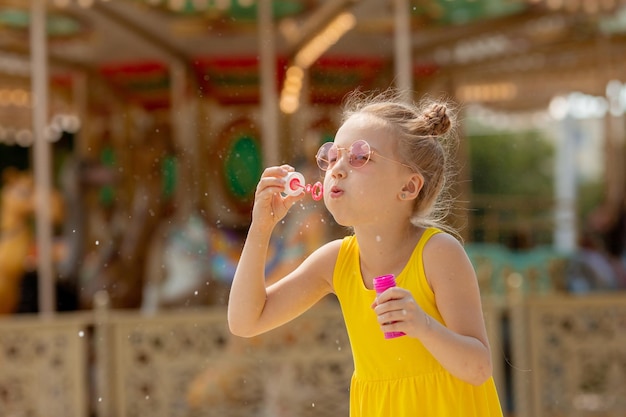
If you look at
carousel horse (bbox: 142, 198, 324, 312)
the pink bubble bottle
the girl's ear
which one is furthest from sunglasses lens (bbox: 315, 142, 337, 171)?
carousel horse (bbox: 142, 198, 324, 312)

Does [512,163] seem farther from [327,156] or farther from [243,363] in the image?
[327,156]

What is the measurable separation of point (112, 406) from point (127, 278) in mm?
1808

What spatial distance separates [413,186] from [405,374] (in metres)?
0.35

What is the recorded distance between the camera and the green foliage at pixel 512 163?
16391mm

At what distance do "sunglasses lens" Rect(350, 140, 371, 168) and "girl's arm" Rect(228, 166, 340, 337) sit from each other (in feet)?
0.53

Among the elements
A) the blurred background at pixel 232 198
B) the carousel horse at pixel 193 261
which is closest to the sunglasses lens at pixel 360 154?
the blurred background at pixel 232 198

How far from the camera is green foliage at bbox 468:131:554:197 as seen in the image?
1639 centimetres

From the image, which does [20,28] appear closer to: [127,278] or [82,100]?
[82,100]

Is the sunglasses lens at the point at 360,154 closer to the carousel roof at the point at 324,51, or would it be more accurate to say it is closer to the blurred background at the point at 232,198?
the blurred background at the point at 232,198

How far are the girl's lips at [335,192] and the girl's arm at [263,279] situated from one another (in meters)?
0.12

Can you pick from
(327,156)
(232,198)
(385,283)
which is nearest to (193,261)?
(232,198)

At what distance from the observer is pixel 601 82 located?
846 cm

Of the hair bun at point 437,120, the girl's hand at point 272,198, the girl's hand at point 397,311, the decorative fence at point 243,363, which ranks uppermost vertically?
the hair bun at point 437,120

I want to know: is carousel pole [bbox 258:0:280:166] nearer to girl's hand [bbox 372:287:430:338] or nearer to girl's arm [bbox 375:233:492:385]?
girl's arm [bbox 375:233:492:385]
